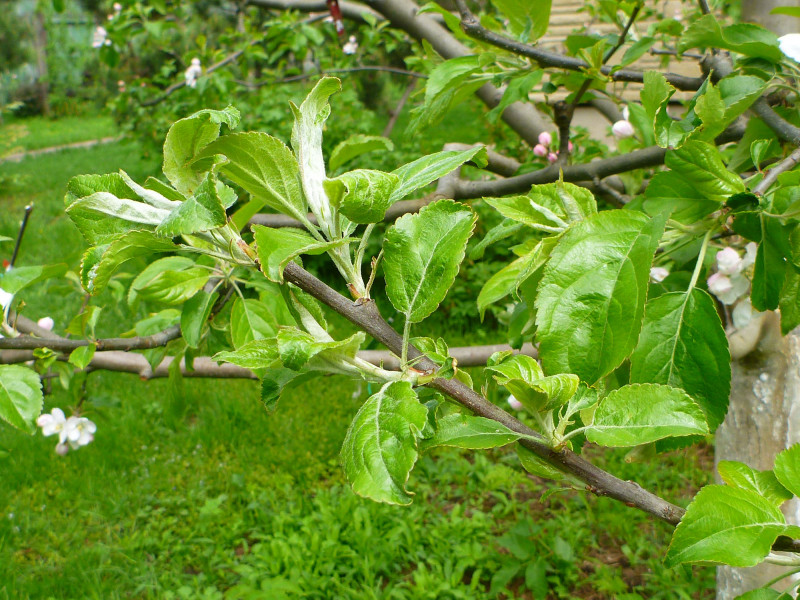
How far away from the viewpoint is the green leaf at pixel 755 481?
0.65 metres

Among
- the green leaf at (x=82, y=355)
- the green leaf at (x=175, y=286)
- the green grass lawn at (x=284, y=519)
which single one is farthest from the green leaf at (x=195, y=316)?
the green grass lawn at (x=284, y=519)

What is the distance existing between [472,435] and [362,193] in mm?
213

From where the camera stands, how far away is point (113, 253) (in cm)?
48

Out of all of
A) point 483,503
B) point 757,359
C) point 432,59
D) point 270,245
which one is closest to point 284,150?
point 270,245

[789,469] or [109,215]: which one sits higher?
[109,215]

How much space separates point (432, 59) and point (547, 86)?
0.50 m

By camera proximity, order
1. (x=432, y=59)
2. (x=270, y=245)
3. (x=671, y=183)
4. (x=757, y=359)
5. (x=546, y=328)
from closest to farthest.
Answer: (x=270, y=245) → (x=546, y=328) → (x=671, y=183) → (x=757, y=359) → (x=432, y=59)

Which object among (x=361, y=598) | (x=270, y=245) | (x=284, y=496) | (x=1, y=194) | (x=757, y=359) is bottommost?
(x=1, y=194)

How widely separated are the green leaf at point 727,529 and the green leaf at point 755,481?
8cm

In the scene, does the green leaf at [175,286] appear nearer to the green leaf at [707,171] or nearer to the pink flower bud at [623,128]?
the green leaf at [707,171]

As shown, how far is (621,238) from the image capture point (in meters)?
0.62

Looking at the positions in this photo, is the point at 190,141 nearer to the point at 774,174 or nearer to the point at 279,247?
the point at 279,247

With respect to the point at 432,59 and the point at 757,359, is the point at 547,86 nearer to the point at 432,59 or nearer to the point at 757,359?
the point at 432,59

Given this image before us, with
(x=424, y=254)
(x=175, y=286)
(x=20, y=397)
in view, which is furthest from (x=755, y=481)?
(x=20, y=397)
